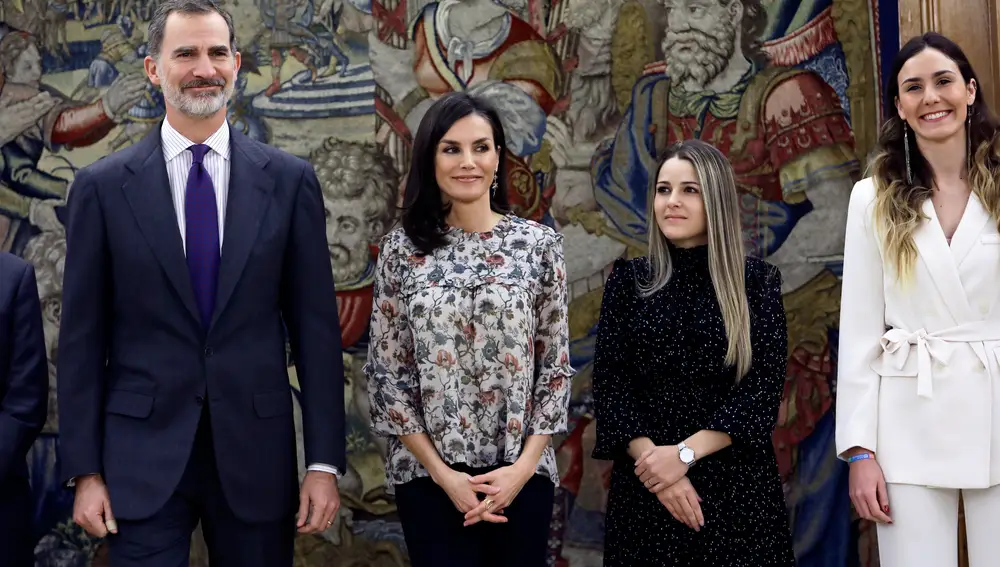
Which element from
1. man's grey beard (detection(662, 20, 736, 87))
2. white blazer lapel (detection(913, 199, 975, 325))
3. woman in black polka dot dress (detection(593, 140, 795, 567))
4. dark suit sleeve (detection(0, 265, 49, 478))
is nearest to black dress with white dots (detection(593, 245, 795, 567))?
woman in black polka dot dress (detection(593, 140, 795, 567))

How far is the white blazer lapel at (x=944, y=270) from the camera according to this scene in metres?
3.29

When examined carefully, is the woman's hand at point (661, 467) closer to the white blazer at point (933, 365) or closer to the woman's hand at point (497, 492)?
the woman's hand at point (497, 492)

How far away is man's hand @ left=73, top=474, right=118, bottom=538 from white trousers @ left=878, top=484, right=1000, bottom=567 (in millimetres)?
2282

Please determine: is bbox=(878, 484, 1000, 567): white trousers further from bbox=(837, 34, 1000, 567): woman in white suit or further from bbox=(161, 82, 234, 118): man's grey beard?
bbox=(161, 82, 234, 118): man's grey beard

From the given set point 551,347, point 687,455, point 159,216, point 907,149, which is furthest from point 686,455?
point 159,216

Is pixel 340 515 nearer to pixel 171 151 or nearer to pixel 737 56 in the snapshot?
pixel 171 151

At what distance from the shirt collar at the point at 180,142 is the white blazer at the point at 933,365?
2.03 metres

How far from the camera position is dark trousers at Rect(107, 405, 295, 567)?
10.2ft

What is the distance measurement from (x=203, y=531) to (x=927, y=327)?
2244 millimetres

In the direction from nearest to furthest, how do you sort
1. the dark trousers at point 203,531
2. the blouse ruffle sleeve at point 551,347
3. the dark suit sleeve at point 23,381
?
the dark trousers at point 203,531 < the blouse ruffle sleeve at point 551,347 < the dark suit sleeve at point 23,381

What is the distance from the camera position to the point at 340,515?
194 inches

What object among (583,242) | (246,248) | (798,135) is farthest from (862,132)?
(246,248)

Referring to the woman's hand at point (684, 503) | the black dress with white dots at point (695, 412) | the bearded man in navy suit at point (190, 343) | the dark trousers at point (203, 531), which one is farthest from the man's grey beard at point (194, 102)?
the woman's hand at point (684, 503)

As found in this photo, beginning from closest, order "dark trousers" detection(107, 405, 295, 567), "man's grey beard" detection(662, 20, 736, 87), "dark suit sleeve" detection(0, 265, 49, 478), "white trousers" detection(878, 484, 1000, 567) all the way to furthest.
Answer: "dark trousers" detection(107, 405, 295, 567) → "white trousers" detection(878, 484, 1000, 567) → "dark suit sleeve" detection(0, 265, 49, 478) → "man's grey beard" detection(662, 20, 736, 87)
